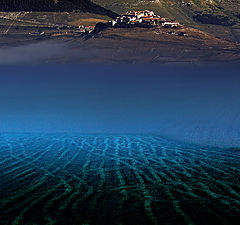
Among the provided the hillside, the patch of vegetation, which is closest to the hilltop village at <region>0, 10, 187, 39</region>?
the hillside

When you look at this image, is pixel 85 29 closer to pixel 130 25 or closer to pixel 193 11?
pixel 130 25

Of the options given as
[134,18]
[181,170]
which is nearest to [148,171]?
[181,170]

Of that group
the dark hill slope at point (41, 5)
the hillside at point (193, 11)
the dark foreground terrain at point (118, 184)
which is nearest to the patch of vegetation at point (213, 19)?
the hillside at point (193, 11)

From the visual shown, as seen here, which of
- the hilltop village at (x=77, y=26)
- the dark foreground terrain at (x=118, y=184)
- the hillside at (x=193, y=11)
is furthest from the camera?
the hillside at (x=193, y=11)

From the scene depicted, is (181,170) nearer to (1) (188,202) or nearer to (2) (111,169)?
(2) (111,169)

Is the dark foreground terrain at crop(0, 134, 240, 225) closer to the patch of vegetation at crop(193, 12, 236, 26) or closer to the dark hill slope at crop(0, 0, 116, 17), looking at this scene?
the dark hill slope at crop(0, 0, 116, 17)

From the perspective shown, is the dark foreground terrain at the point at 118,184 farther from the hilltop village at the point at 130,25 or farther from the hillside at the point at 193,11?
the hillside at the point at 193,11
